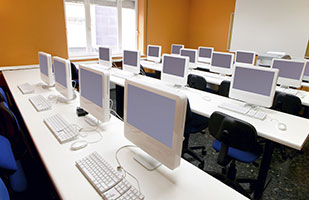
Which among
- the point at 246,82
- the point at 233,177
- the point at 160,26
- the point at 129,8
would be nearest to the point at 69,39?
the point at 129,8

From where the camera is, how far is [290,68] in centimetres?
316

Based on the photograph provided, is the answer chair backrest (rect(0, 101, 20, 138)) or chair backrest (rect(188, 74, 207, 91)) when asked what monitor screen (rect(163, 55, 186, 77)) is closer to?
chair backrest (rect(188, 74, 207, 91))

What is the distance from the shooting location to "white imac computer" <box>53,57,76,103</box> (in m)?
2.03

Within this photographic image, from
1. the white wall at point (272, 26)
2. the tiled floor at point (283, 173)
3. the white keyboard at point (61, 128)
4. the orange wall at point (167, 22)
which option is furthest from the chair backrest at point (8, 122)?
the white wall at point (272, 26)

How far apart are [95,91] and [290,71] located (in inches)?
120

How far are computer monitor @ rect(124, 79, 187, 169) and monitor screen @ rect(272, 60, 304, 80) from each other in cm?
289

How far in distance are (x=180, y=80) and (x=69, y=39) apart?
3.23 m

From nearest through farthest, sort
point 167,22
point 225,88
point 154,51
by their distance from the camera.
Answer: point 225,88 < point 154,51 < point 167,22

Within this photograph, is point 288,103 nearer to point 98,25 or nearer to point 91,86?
point 91,86

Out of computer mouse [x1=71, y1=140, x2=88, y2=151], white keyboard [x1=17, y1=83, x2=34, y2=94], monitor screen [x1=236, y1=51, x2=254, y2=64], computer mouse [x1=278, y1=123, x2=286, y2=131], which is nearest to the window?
white keyboard [x1=17, y1=83, x2=34, y2=94]

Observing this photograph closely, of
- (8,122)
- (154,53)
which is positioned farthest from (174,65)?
(154,53)

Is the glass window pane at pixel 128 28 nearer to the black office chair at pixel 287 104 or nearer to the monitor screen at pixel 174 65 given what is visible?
the monitor screen at pixel 174 65

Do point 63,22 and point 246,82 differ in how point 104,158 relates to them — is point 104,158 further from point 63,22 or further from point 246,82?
point 63,22

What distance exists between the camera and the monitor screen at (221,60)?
4012 mm
